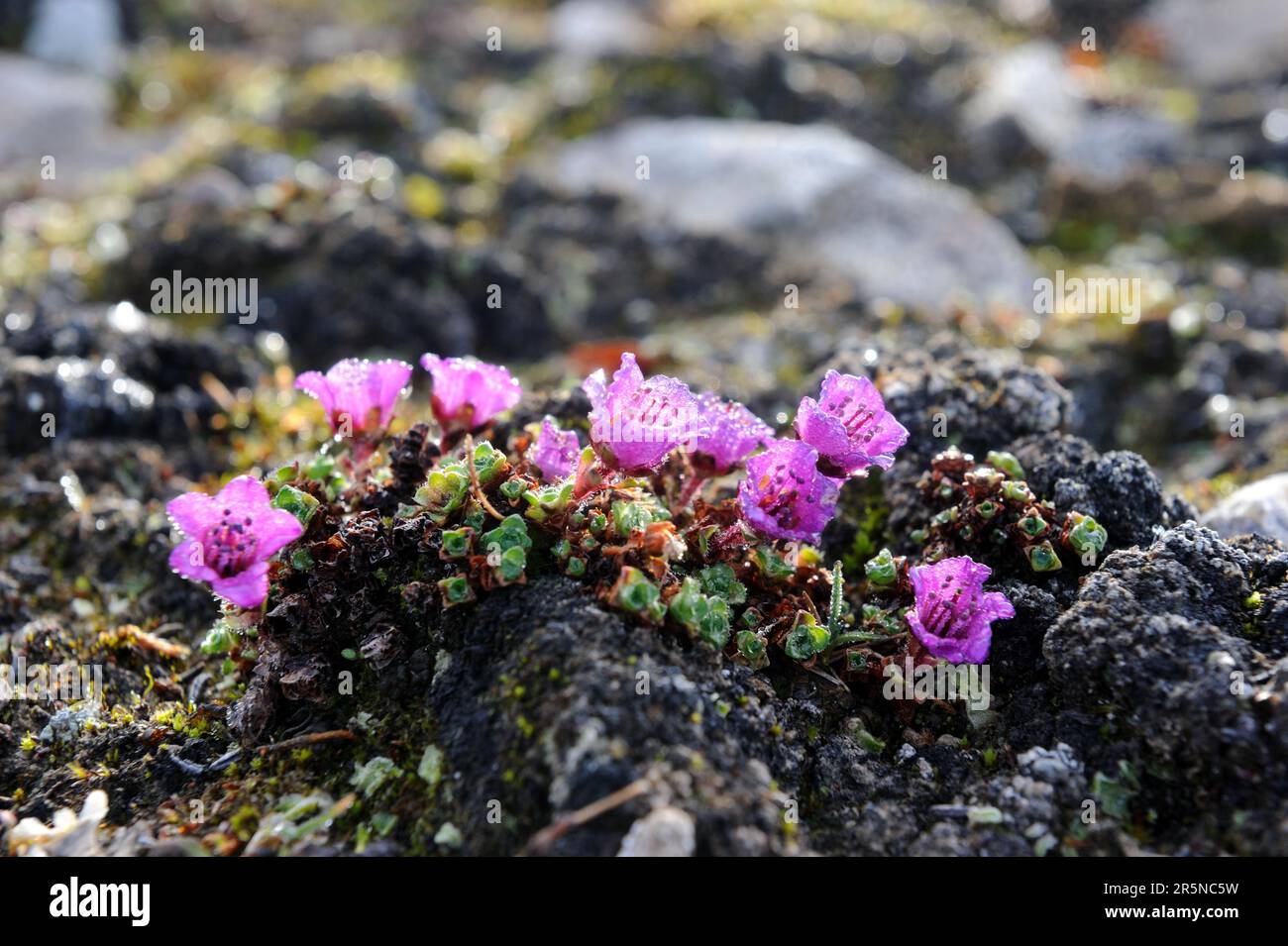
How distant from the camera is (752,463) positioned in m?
Result: 3.12

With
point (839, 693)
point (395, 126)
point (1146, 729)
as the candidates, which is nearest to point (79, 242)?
point (395, 126)

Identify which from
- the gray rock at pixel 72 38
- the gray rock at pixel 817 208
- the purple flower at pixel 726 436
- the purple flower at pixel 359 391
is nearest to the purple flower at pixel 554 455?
the purple flower at pixel 726 436

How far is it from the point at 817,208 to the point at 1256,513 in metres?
4.49

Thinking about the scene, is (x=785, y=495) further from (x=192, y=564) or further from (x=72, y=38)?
(x=72, y=38)

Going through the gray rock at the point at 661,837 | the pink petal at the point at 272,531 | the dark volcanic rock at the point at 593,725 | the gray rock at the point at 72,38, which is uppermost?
the gray rock at the point at 72,38

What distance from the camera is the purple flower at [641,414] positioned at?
2.96 metres

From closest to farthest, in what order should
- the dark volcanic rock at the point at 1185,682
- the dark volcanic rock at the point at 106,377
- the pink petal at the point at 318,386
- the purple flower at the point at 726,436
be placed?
1. the dark volcanic rock at the point at 1185,682
2. the purple flower at the point at 726,436
3. the pink petal at the point at 318,386
4. the dark volcanic rock at the point at 106,377

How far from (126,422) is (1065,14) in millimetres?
13053

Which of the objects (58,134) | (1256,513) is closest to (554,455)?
(1256,513)

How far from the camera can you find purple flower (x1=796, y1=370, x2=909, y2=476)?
3062 millimetres

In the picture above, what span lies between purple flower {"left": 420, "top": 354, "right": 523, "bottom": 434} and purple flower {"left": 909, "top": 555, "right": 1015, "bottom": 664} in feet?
4.78

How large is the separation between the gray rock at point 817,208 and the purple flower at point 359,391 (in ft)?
14.0

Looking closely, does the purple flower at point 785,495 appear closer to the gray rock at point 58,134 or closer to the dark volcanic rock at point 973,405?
the dark volcanic rock at point 973,405

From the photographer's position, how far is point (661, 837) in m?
2.37
